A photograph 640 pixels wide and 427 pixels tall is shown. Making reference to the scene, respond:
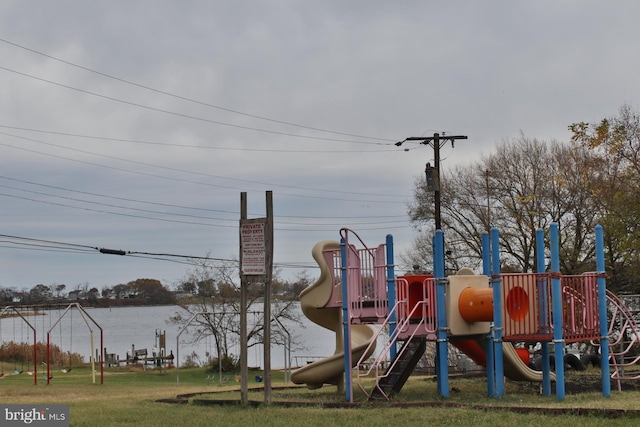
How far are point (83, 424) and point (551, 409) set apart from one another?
651 centimetres

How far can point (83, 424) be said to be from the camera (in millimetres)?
12742

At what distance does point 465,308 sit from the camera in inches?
684

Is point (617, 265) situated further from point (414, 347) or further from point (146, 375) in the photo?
point (414, 347)

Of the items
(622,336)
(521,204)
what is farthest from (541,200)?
(622,336)

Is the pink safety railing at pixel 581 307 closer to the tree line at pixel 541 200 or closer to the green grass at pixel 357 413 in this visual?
the green grass at pixel 357 413

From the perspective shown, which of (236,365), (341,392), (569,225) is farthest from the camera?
(569,225)

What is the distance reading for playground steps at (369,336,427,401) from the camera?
1695cm

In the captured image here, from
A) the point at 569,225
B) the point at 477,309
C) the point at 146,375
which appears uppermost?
the point at 569,225

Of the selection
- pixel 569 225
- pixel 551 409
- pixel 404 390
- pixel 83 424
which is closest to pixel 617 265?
pixel 569 225

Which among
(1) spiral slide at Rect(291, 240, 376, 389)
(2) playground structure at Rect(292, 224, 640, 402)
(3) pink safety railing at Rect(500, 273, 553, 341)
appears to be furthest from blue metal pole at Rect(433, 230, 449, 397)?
(1) spiral slide at Rect(291, 240, 376, 389)

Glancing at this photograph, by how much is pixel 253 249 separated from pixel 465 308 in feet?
15.2

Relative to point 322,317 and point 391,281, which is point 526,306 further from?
point 322,317

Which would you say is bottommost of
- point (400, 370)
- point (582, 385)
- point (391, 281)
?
point (582, 385)

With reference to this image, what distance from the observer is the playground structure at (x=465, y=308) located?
53.6 ft
